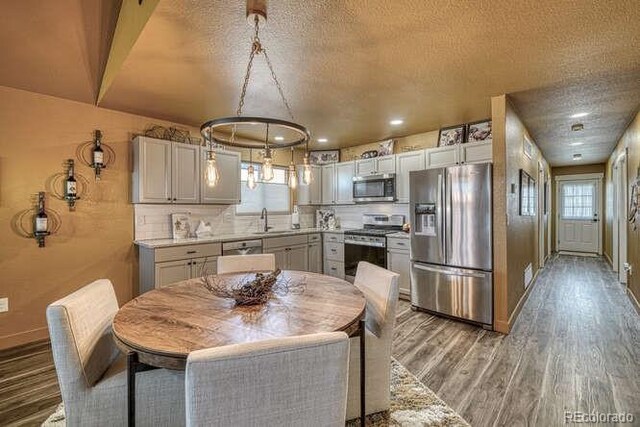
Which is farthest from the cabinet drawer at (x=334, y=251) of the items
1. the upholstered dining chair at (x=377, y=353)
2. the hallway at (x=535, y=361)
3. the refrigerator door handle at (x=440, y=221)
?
the upholstered dining chair at (x=377, y=353)

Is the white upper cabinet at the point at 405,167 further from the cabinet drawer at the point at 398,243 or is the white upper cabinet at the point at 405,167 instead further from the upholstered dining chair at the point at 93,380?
the upholstered dining chair at the point at 93,380

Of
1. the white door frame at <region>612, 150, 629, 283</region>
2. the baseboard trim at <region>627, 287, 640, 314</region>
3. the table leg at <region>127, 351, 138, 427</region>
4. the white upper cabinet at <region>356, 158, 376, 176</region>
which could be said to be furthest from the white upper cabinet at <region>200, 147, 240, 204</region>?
the white door frame at <region>612, 150, 629, 283</region>

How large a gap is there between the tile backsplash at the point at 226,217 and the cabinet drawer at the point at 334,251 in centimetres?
67

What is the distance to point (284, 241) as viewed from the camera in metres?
4.51

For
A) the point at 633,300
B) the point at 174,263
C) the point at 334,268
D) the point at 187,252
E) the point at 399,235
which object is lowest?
the point at 633,300

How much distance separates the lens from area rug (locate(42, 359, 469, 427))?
1.80 meters

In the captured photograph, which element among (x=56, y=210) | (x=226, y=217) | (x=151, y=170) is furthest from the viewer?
(x=226, y=217)

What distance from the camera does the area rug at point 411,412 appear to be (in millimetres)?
1802

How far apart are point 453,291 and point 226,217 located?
313cm

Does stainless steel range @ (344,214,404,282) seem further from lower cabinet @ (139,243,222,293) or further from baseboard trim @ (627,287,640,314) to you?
baseboard trim @ (627,287,640,314)

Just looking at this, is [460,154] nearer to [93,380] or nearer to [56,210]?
[93,380]

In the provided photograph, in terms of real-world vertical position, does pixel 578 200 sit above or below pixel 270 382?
above

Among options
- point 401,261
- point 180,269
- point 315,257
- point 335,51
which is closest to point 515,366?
point 401,261

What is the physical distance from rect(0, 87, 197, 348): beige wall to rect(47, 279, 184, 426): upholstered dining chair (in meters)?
2.16
